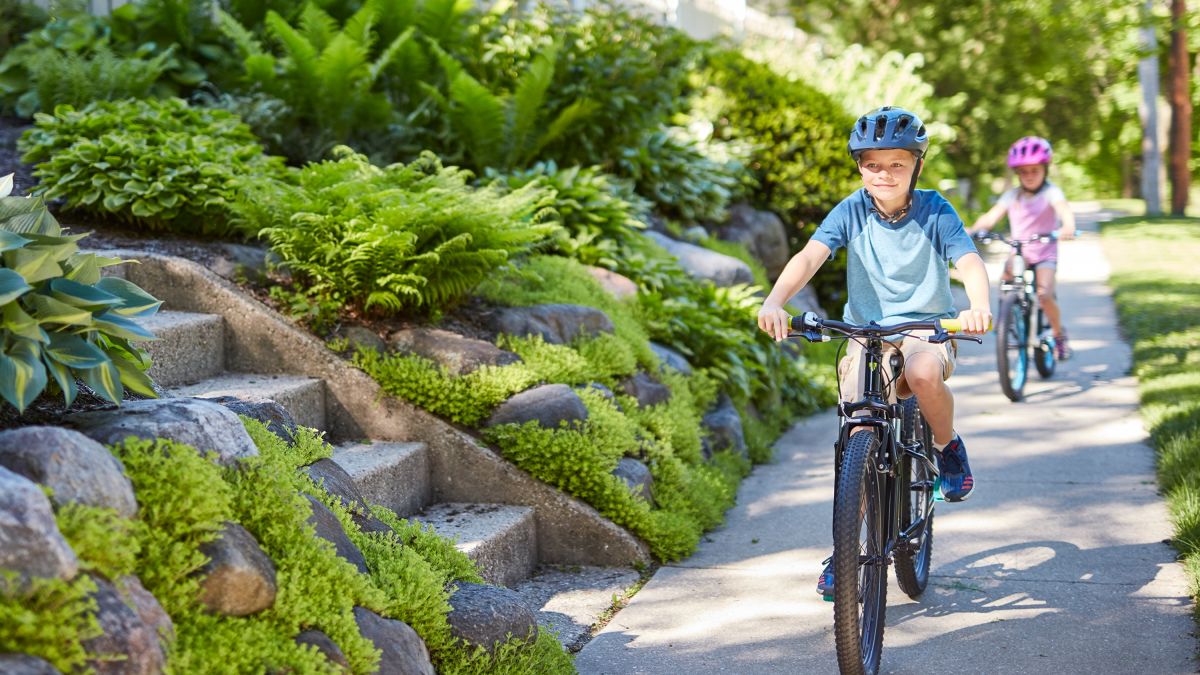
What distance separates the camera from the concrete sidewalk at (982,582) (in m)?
4.25

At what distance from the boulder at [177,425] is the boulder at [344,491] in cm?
50

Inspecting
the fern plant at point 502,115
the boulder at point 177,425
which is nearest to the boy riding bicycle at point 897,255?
the boulder at point 177,425

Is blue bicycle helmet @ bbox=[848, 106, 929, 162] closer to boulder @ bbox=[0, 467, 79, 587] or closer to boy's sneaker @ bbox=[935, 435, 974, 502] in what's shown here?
boy's sneaker @ bbox=[935, 435, 974, 502]

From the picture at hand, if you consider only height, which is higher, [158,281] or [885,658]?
[158,281]

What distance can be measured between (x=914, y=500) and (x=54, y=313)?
323cm

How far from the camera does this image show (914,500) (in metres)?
Result: 4.71

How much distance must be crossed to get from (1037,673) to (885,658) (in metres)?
0.51

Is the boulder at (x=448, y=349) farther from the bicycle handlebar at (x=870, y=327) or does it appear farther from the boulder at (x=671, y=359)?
the bicycle handlebar at (x=870, y=327)

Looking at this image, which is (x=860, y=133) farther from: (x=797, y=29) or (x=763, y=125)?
(x=797, y=29)

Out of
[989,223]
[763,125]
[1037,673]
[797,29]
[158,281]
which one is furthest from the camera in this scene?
[797,29]

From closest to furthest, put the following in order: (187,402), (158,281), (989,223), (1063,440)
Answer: (187,402) < (158,281) < (1063,440) < (989,223)

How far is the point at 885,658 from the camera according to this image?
4270 millimetres

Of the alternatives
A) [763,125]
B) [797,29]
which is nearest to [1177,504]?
[763,125]

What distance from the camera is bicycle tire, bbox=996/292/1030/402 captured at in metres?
8.69
